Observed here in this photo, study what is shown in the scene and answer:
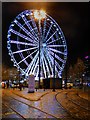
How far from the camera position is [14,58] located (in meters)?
44.2

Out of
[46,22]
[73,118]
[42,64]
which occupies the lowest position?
[73,118]

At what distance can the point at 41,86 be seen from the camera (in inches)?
2125

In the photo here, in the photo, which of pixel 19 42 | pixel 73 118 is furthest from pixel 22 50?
pixel 73 118

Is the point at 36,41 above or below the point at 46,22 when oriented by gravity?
below

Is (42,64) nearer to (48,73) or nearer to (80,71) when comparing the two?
(48,73)

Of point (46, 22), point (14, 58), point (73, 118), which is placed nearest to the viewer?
point (73, 118)

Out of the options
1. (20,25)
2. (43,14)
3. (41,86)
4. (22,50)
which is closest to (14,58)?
(22,50)

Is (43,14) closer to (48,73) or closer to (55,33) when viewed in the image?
(55,33)

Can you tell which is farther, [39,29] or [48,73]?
[48,73]

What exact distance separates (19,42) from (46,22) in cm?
595

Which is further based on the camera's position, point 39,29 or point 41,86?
point 41,86

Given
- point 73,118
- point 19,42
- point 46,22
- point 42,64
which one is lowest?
point 73,118

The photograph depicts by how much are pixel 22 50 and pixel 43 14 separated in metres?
6.28

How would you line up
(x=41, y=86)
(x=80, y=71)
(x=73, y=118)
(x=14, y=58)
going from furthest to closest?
(x=80, y=71), (x=41, y=86), (x=14, y=58), (x=73, y=118)
